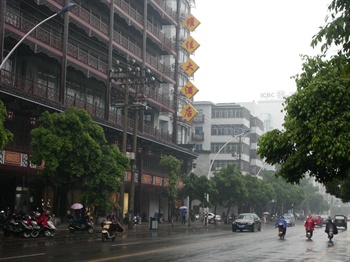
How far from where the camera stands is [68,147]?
30.3 metres

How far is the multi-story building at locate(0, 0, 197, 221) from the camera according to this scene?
34656 millimetres

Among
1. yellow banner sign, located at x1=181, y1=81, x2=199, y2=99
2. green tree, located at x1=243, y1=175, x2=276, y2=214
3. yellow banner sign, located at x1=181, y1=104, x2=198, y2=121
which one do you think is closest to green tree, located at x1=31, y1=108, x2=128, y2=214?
yellow banner sign, located at x1=181, y1=104, x2=198, y2=121

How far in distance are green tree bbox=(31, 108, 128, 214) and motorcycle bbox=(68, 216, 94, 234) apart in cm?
219

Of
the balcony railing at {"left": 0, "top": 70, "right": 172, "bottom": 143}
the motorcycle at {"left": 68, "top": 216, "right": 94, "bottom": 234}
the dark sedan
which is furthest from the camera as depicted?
the dark sedan

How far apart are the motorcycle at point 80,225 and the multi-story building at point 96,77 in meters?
4.81

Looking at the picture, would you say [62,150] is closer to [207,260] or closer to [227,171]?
[207,260]

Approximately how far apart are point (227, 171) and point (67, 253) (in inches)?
1824

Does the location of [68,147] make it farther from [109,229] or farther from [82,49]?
[82,49]

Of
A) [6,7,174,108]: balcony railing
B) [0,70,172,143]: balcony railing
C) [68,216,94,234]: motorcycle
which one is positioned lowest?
[68,216,94,234]: motorcycle

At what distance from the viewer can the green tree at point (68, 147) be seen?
30.3 m

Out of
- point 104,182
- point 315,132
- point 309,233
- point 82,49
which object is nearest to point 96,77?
point 82,49

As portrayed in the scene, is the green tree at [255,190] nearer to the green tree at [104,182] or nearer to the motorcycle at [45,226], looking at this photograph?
the green tree at [104,182]

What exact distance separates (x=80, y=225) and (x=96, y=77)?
48.3 ft

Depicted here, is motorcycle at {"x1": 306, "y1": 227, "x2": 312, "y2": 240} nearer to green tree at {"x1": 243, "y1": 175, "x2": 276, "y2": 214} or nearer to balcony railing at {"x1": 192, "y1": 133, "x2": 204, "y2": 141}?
green tree at {"x1": 243, "y1": 175, "x2": 276, "y2": 214}
